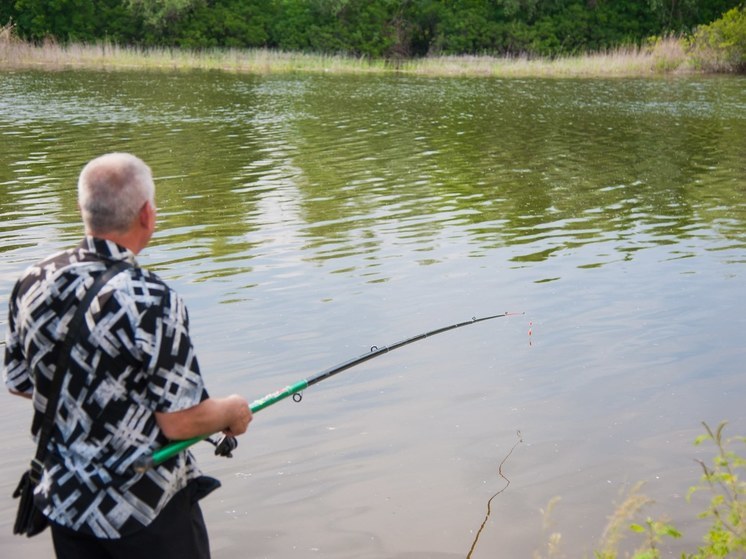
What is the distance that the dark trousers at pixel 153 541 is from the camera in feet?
8.78

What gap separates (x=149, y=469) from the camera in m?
2.66

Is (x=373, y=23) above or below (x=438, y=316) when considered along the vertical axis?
above

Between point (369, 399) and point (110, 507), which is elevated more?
point (110, 507)

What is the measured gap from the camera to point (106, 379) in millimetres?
2564

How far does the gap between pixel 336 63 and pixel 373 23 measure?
1386cm

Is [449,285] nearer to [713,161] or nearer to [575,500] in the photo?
[575,500]

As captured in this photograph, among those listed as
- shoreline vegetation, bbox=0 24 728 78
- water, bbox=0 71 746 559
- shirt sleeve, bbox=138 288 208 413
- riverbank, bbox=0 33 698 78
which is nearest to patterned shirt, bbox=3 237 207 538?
shirt sleeve, bbox=138 288 208 413

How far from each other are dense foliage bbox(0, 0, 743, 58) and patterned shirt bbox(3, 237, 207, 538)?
55.9 m

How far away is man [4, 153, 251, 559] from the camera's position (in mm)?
2523

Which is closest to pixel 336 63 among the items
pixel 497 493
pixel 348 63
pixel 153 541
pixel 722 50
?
pixel 348 63

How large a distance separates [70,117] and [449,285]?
16.1 m

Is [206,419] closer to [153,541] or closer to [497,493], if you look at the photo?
[153,541]

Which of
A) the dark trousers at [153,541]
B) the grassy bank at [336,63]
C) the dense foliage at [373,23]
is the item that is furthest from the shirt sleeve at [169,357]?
the dense foliage at [373,23]

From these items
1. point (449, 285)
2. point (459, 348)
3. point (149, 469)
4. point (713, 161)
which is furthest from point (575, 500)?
point (713, 161)
